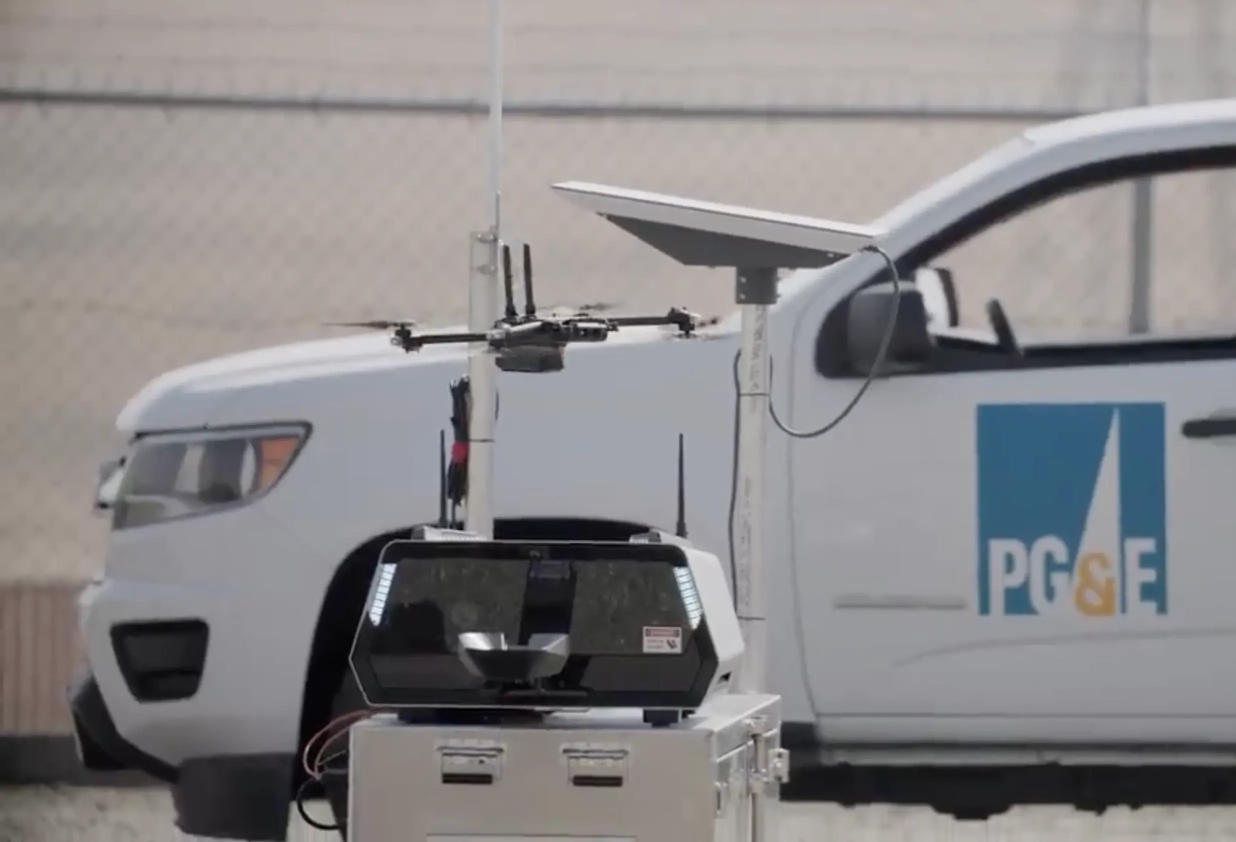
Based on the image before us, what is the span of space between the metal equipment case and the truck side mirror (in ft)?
5.57

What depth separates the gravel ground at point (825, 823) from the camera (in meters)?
6.12

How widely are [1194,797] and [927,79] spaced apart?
8.29 feet

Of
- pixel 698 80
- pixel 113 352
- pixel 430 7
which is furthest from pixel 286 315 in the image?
pixel 698 80

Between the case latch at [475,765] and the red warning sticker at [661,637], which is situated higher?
the red warning sticker at [661,637]

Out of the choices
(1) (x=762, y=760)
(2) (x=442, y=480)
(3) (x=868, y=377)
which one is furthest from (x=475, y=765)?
(3) (x=868, y=377)

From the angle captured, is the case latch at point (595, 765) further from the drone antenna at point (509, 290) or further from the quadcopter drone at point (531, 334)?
the drone antenna at point (509, 290)

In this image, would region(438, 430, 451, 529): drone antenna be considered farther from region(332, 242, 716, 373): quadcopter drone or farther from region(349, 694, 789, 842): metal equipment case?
region(349, 694, 789, 842): metal equipment case

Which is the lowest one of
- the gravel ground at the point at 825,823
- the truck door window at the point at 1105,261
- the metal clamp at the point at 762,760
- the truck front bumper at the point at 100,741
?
the gravel ground at the point at 825,823

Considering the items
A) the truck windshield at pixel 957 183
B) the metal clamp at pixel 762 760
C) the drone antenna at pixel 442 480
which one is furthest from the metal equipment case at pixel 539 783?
the truck windshield at pixel 957 183

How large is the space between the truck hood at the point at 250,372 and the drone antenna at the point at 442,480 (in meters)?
0.20

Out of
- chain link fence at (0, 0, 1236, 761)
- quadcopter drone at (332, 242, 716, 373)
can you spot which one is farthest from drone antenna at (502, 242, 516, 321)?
chain link fence at (0, 0, 1236, 761)

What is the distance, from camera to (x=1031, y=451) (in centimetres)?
428

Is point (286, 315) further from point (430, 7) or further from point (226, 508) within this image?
point (226, 508)

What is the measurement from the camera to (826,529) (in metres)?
4.32
